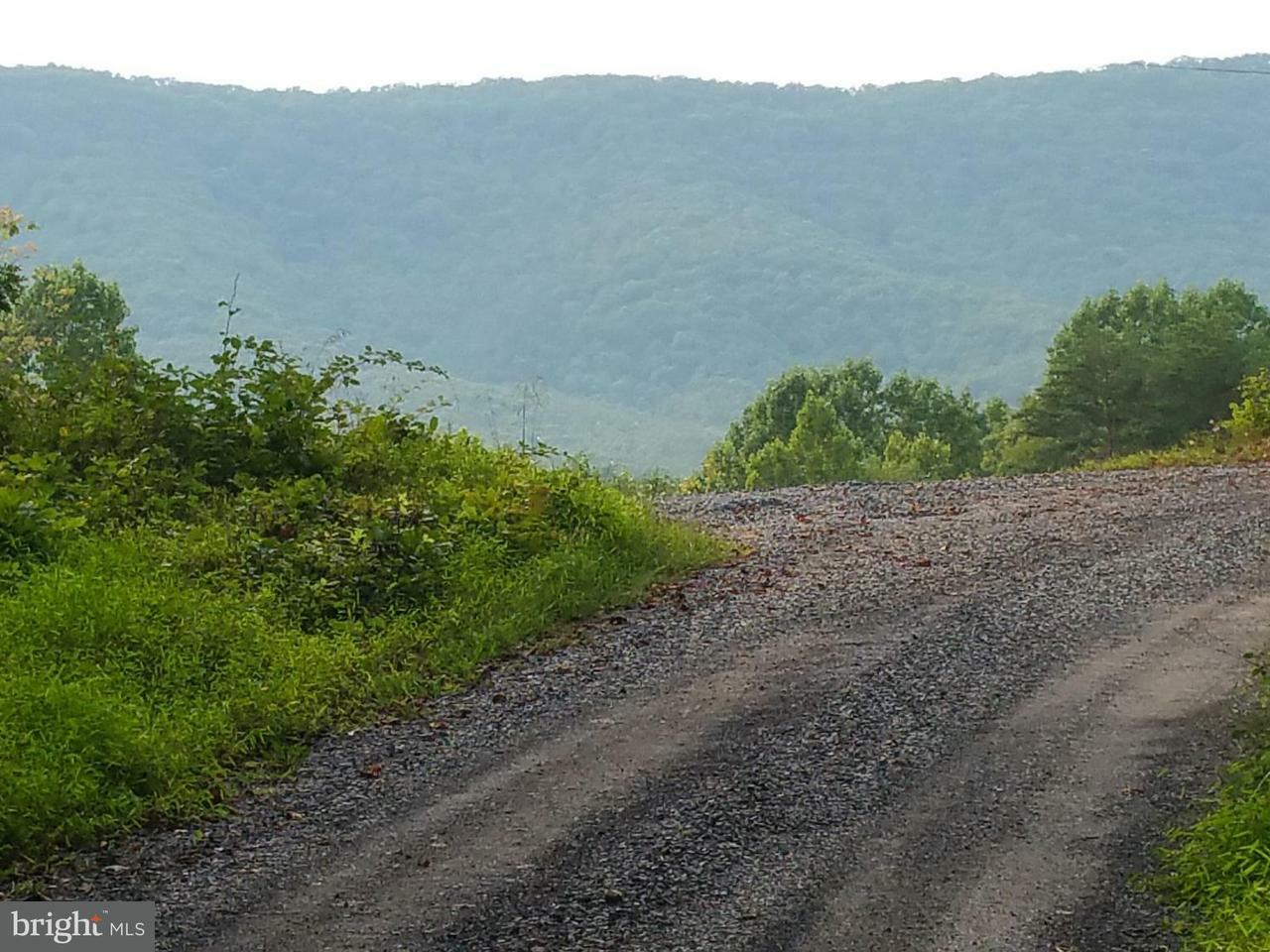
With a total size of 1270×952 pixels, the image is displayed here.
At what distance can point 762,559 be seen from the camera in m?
9.24

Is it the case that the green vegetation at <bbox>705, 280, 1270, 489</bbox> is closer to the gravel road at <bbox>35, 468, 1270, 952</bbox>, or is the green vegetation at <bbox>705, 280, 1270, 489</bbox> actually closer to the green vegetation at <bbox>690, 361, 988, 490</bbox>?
the green vegetation at <bbox>690, 361, 988, 490</bbox>

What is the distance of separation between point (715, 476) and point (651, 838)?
161 feet

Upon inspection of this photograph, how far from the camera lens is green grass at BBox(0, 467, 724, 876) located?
520cm

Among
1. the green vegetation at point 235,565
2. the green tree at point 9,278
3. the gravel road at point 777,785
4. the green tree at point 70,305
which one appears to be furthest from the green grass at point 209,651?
the green tree at point 70,305

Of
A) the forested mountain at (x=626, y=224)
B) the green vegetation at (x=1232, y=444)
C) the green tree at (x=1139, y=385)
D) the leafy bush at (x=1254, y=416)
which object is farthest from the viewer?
the forested mountain at (x=626, y=224)

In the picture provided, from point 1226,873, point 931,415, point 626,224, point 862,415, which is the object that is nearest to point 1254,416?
point 1226,873

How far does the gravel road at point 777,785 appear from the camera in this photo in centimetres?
429

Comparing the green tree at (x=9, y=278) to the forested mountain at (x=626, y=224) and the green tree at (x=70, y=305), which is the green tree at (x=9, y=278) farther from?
the forested mountain at (x=626, y=224)

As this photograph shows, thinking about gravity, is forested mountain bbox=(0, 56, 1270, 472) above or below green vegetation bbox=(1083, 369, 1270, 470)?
above

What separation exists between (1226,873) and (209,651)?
13.6 feet

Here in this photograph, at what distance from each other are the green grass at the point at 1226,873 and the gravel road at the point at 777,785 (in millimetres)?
102

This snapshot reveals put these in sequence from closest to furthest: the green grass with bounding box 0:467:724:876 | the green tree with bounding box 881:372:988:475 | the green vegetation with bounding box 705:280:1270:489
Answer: the green grass with bounding box 0:467:724:876 → the green vegetation with bounding box 705:280:1270:489 → the green tree with bounding box 881:372:988:475

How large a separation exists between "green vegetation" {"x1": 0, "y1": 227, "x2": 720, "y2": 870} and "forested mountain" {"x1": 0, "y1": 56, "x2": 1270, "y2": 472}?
97.3 m

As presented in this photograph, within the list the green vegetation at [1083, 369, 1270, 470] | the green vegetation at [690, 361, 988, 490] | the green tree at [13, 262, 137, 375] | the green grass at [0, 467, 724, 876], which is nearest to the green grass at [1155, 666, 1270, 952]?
the green grass at [0, 467, 724, 876]
